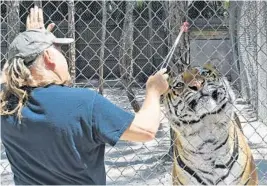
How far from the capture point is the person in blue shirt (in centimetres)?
A: 197

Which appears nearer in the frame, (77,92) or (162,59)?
(77,92)

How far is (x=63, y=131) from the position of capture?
6.46 feet

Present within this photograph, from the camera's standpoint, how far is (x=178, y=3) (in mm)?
5953

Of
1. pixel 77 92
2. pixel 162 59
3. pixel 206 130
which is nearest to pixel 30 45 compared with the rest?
pixel 77 92

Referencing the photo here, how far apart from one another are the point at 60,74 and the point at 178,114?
5.77ft

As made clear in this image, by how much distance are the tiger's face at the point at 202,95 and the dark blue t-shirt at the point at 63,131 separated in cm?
155

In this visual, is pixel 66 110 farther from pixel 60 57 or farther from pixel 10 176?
pixel 10 176

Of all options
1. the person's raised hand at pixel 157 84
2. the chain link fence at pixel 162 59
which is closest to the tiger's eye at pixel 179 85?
the chain link fence at pixel 162 59

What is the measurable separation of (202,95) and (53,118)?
5.60ft

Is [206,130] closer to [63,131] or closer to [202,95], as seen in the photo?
[202,95]

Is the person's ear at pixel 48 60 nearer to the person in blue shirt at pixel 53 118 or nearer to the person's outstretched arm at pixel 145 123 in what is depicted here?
the person in blue shirt at pixel 53 118

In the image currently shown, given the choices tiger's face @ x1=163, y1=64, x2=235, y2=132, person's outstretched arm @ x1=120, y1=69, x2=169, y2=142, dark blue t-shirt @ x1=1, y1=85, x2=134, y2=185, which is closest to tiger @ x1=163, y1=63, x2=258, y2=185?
tiger's face @ x1=163, y1=64, x2=235, y2=132

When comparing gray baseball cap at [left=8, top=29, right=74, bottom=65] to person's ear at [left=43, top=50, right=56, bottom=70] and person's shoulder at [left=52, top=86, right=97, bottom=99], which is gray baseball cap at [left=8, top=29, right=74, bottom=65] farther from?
person's shoulder at [left=52, top=86, right=97, bottom=99]

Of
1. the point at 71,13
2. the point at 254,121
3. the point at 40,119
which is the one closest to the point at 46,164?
the point at 40,119
